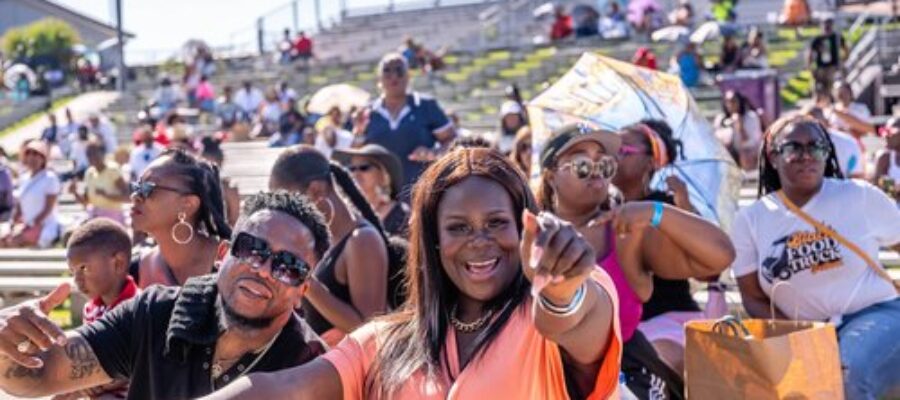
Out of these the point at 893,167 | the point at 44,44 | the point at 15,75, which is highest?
the point at 44,44

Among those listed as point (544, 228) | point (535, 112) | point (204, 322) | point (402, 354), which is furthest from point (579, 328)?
point (535, 112)

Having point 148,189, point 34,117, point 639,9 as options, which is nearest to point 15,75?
point 34,117

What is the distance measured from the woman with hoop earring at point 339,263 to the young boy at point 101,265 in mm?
674

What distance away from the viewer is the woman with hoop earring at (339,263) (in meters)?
5.24

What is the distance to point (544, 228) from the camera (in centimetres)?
271

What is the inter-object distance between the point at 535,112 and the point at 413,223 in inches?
135

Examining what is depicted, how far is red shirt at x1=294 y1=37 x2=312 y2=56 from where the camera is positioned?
33094 mm

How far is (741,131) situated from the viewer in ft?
46.6

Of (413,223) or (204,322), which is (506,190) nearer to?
(413,223)

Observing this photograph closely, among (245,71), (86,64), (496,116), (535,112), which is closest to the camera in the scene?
(535,112)

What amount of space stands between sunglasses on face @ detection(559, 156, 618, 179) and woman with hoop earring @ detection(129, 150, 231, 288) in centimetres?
139

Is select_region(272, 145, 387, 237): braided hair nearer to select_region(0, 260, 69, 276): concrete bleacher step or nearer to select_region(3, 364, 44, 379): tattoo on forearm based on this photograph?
select_region(3, 364, 44, 379): tattoo on forearm

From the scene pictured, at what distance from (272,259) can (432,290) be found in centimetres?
56

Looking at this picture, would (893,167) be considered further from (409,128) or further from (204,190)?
(204,190)
